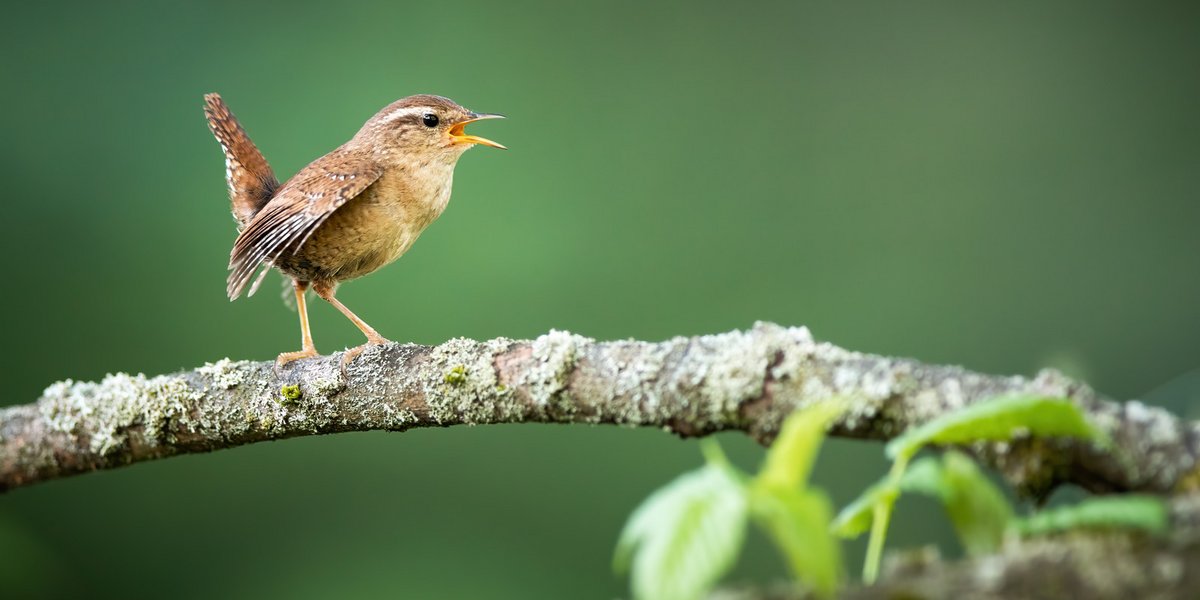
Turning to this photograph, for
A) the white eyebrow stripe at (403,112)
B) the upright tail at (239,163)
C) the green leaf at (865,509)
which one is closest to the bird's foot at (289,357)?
the upright tail at (239,163)

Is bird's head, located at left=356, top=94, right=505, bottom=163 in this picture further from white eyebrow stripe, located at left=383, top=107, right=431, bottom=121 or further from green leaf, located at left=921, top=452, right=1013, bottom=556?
green leaf, located at left=921, top=452, right=1013, bottom=556

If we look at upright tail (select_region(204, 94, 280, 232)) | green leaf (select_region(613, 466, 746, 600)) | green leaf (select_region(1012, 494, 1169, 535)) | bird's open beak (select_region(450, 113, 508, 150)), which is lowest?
green leaf (select_region(613, 466, 746, 600))

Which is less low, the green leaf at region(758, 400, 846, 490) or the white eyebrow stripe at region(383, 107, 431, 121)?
the white eyebrow stripe at region(383, 107, 431, 121)

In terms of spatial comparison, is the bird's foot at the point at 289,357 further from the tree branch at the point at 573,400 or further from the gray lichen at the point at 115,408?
the gray lichen at the point at 115,408

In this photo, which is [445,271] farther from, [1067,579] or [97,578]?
[1067,579]

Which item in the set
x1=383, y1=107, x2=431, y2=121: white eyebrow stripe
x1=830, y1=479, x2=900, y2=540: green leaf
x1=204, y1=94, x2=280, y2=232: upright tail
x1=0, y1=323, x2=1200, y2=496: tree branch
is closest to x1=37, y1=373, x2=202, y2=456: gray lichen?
x1=0, y1=323, x2=1200, y2=496: tree branch

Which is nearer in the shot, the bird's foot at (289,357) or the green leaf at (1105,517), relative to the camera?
the green leaf at (1105,517)

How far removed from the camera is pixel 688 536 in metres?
1.05

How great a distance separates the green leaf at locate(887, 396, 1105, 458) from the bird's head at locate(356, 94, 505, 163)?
7.07ft

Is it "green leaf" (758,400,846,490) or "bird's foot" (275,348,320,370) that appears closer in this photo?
"green leaf" (758,400,846,490)

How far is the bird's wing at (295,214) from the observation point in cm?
283

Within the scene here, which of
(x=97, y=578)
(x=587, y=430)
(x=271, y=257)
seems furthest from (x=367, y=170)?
(x=97, y=578)

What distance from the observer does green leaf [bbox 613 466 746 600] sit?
3.34 feet

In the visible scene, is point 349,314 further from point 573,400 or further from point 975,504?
point 975,504
